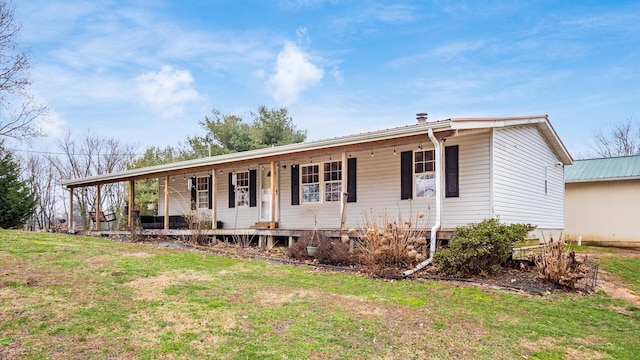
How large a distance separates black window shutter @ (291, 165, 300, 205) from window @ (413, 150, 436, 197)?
151 inches

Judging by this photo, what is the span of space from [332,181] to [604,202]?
9.99 metres

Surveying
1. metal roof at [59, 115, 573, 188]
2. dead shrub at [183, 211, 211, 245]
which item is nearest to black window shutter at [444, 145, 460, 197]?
metal roof at [59, 115, 573, 188]

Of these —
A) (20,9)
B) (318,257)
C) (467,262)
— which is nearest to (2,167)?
(20,9)

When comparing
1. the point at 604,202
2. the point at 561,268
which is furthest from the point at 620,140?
the point at 561,268

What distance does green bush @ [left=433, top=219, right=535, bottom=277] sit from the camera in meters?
7.79

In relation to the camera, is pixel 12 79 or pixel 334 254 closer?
pixel 334 254

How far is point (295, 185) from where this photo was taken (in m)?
13.5

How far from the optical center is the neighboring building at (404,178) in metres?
10.0

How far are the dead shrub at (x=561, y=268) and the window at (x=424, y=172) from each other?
345 cm

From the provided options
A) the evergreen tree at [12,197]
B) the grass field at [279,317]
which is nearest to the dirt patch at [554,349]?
the grass field at [279,317]

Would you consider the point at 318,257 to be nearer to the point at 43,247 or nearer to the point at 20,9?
the point at 43,247

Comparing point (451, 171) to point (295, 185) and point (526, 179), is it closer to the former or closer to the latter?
point (526, 179)

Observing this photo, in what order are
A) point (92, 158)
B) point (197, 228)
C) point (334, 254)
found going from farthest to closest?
point (92, 158)
point (197, 228)
point (334, 254)

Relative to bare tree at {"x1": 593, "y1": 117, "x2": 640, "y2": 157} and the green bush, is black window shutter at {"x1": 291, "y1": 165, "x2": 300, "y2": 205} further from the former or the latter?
bare tree at {"x1": 593, "y1": 117, "x2": 640, "y2": 157}
